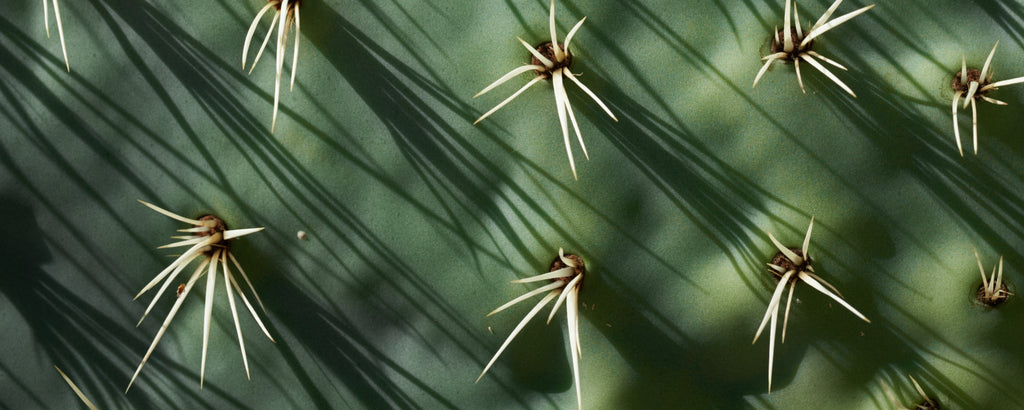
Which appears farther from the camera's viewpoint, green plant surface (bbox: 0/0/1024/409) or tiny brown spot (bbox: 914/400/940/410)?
tiny brown spot (bbox: 914/400/940/410)

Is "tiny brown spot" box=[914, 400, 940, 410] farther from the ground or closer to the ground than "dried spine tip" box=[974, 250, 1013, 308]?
closer to the ground

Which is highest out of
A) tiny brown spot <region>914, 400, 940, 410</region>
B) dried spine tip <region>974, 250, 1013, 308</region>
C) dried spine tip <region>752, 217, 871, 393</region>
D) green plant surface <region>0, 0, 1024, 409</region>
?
green plant surface <region>0, 0, 1024, 409</region>

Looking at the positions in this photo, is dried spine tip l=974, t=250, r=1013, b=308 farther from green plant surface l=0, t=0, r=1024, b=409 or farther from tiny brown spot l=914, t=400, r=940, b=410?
tiny brown spot l=914, t=400, r=940, b=410

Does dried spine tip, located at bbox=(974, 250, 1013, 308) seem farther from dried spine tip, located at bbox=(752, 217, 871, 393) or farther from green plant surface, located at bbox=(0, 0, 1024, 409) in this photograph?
dried spine tip, located at bbox=(752, 217, 871, 393)

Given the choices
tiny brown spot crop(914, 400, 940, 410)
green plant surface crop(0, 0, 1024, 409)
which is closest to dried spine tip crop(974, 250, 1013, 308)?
green plant surface crop(0, 0, 1024, 409)

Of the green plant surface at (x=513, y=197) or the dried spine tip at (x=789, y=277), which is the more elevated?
the green plant surface at (x=513, y=197)

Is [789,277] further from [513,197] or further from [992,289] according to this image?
[513,197]

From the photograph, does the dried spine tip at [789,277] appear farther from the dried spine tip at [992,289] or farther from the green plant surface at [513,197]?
the dried spine tip at [992,289]

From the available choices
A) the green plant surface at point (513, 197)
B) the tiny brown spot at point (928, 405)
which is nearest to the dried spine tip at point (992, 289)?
the green plant surface at point (513, 197)

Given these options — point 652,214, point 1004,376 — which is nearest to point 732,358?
point 652,214

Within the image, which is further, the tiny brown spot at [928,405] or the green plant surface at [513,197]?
the tiny brown spot at [928,405]

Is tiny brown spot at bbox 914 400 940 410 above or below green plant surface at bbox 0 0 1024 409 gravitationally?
below
